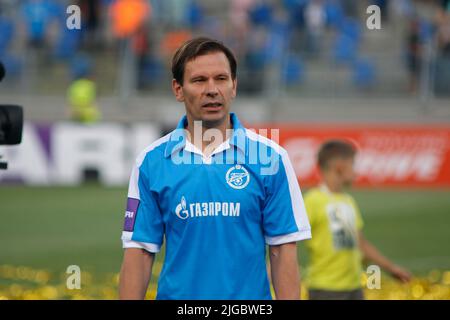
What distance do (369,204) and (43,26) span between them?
10427 mm

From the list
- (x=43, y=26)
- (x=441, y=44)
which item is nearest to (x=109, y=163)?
(x=43, y=26)

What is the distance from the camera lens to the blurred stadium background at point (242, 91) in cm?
2108

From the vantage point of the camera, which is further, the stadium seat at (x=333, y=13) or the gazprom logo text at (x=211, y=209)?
the stadium seat at (x=333, y=13)

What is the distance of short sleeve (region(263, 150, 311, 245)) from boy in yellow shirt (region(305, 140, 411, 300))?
119 inches

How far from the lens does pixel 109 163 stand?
73.0 ft

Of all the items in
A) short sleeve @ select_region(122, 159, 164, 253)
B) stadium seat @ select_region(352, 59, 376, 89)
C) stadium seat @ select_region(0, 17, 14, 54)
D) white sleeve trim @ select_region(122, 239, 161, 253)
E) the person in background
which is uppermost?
stadium seat @ select_region(0, 17, 14, 54)

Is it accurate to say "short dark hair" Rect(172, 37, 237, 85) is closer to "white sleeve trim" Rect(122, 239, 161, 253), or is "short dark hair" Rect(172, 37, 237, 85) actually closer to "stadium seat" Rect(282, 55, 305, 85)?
"white sleeve trim" Rect(122, 239, 161, 253)

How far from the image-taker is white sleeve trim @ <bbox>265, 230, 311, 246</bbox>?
4.71m

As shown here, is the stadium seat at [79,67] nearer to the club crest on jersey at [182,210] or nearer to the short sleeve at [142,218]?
the short sleeve at [142,218]

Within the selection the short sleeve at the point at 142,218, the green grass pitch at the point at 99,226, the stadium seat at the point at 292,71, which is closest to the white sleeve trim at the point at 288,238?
the short sleeve at the point at 142,218

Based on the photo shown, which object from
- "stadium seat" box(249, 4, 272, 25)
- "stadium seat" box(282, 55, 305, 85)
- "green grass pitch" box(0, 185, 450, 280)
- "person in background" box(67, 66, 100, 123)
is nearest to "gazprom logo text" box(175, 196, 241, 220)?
"green grass pitch" box(0, 185, 450, 280)

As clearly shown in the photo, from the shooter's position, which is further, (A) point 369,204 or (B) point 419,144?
(B) point 419,144

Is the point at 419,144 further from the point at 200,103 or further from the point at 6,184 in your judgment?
the point at 200,103

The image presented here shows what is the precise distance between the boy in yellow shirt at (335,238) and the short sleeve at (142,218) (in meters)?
3.10
